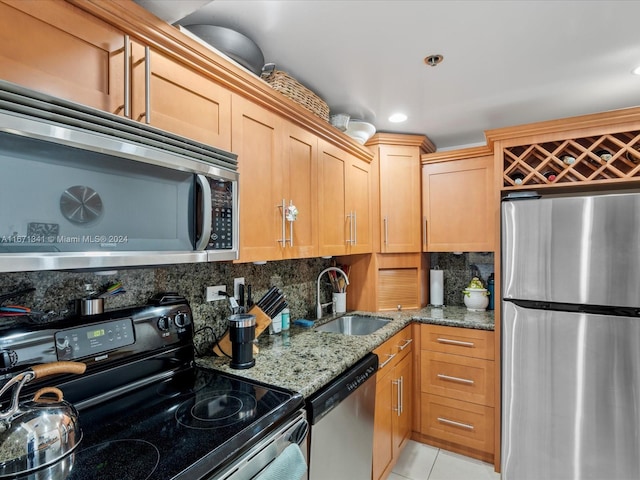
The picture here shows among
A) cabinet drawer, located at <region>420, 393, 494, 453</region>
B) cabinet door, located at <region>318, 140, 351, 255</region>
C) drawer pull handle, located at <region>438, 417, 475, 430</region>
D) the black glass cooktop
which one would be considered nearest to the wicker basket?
cabinet door, located at <region>318, 140, 351, 255</region>

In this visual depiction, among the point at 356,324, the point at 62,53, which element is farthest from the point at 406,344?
the point at 62,53

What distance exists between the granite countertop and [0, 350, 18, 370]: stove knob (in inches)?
26.6

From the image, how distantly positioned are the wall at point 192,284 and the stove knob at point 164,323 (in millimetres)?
132

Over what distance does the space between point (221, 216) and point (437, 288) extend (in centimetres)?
228

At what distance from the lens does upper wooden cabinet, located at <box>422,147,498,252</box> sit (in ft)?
8.68

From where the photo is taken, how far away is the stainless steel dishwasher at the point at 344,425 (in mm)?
1337

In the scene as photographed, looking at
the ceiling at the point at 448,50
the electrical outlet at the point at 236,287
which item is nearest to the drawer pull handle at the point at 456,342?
the electrical outlet at the point at 236,287

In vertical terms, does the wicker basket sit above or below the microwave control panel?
above

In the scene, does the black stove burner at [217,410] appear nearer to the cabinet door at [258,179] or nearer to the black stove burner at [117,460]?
the black stove burner at [117,460]

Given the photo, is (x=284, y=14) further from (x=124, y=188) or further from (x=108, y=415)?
(x=108, y=415)

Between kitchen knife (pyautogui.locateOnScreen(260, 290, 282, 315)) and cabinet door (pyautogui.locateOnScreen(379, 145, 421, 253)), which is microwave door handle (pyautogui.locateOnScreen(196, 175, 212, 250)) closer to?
kitchen knife (pyautogui.locateOnScreen(260, 290, 282, 315))

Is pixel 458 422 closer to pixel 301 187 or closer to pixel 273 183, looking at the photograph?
pixel 301 187

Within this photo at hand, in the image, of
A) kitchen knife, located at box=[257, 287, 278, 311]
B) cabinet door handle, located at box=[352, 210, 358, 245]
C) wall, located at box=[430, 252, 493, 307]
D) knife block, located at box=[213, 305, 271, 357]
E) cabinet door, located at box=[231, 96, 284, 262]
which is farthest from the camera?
wall, located at box=[430, 252, 493, 307]

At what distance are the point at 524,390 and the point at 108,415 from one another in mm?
2117
